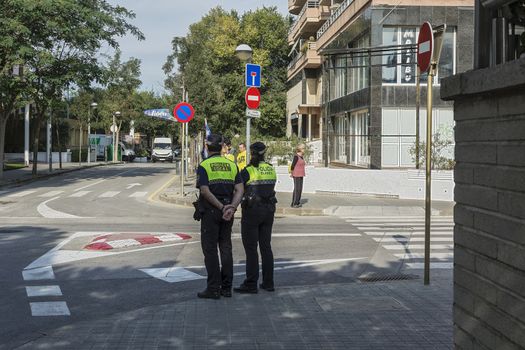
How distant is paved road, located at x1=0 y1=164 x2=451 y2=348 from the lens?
6613 millimetres

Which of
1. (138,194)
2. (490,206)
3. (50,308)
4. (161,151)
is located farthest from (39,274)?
(161,151)

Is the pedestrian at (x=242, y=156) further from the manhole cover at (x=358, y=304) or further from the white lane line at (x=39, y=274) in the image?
the manhole cover at (x=358, y=304)

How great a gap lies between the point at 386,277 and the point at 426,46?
302 cm

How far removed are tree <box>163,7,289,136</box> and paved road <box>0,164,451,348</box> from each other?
27486 mm

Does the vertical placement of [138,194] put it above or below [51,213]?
above

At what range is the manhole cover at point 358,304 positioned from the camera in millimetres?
6238

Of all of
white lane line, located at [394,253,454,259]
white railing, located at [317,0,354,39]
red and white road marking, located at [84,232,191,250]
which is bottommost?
white lane line, located at [394,253,454,259]

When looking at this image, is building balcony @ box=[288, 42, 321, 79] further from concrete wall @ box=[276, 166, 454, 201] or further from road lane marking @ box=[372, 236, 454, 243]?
road lane marking @ box=[372, 236, 454, 243]

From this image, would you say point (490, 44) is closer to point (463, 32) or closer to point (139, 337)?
point (139, 337)

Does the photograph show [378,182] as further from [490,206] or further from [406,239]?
[490,206]

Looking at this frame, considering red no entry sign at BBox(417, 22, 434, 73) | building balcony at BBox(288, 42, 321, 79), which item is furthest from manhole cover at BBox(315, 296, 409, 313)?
building balcony at BBox(288, 42, 321, 79)

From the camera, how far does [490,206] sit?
132 inches

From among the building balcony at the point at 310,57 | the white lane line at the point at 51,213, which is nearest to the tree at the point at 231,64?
the building balcony at the point at 310,57

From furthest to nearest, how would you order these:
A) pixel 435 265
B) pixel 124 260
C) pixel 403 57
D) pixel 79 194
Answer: pixel 403 57
pixel 79 194
pixel 124 260
pixel 435 265
